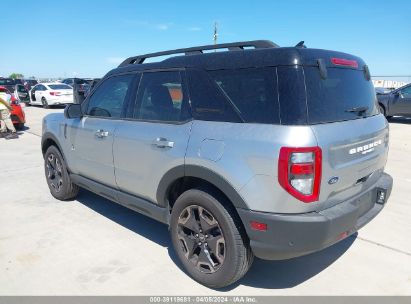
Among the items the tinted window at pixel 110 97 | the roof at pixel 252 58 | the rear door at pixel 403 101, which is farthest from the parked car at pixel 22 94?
the roof at pixel 252 58

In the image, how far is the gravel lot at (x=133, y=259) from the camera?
9.63 feet

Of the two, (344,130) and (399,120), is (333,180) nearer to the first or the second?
(344,130)

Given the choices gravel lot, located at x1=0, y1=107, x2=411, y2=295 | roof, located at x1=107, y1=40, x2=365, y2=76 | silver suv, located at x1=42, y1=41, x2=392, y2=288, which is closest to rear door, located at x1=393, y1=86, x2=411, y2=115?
gravel lot, located at x1=0, y1=107, x2=411, y2=295

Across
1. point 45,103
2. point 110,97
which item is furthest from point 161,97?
point 45,103

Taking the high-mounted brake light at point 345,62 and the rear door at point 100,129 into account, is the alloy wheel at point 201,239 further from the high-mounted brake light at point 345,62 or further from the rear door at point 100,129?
the high-mounted brake light at point 345,62

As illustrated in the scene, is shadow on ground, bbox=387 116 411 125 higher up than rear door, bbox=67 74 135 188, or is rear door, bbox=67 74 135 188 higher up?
rear door, bbox=67 74 135 188

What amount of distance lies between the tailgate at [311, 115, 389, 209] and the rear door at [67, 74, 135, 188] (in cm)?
Result: 210

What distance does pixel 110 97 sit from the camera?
3.97 m

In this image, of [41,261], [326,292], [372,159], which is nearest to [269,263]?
[326,292]

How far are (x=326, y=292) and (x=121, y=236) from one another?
7.23 ft

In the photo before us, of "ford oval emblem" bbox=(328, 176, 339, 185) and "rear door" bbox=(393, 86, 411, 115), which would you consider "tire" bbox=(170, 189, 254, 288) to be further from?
"rear door" bbox=(393, 86, 411, 115)

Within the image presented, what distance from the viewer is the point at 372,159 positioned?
2941 mm

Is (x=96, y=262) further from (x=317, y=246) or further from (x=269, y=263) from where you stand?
(x=317, y=246)

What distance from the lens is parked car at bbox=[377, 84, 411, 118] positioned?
12.9m
